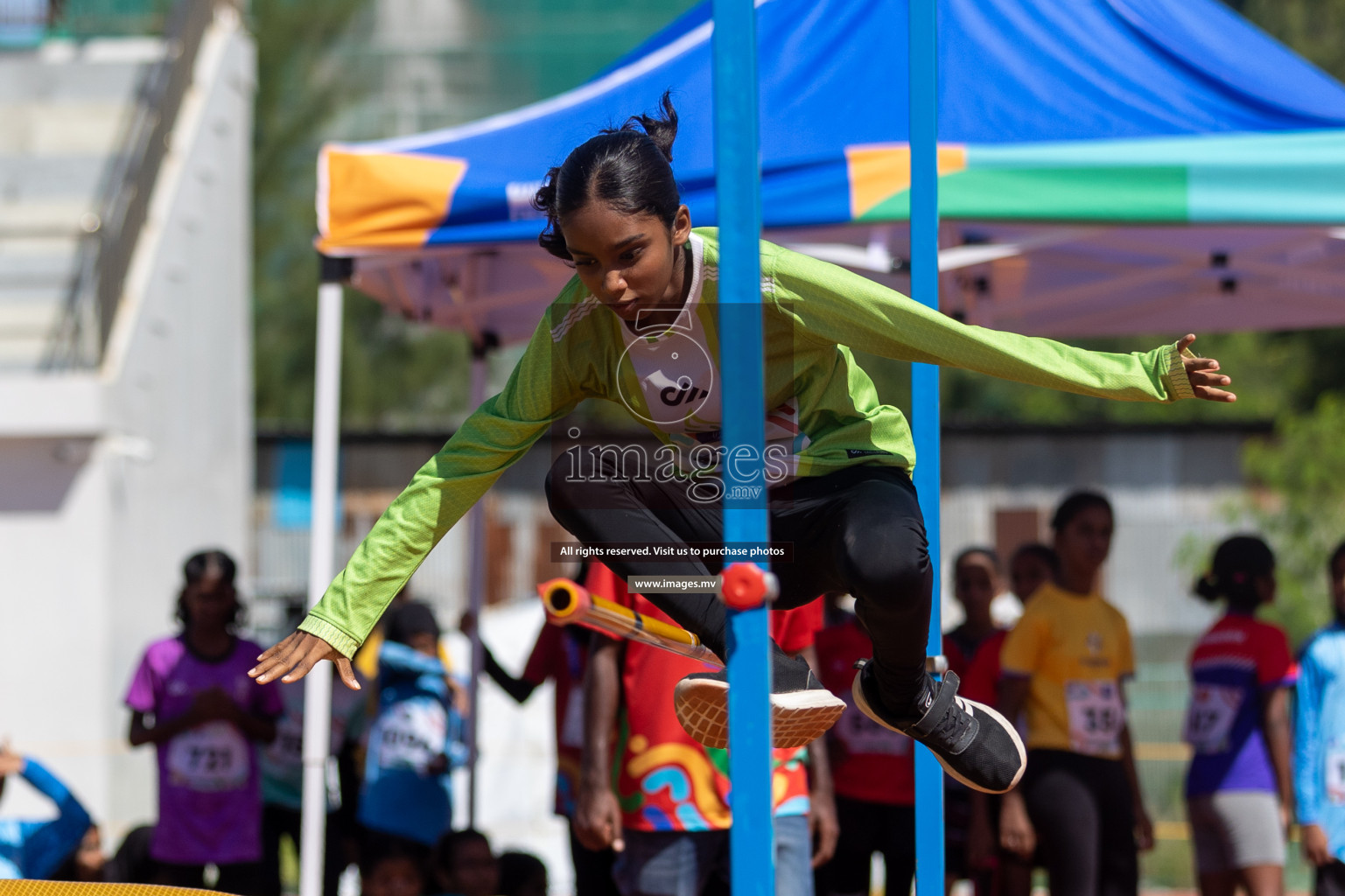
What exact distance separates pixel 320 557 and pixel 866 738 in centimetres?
168

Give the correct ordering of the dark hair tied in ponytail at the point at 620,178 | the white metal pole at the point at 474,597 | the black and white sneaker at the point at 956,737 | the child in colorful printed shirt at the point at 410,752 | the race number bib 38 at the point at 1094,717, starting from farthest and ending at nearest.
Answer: the white metal pole at the point at 474,597
the child in colorful printed shirt at the point at 410,752
the race number bib 38 at the point at 1094,717
the black and white sneaker at the point at 956,737
the dark hair tied in ponytail at the point at 620,178

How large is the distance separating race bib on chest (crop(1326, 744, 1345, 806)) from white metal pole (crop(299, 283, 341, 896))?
2.74m

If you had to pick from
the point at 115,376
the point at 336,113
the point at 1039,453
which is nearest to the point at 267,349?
the point at 336,113

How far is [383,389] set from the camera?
961 inches

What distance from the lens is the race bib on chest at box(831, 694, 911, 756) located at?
4316 millimetres

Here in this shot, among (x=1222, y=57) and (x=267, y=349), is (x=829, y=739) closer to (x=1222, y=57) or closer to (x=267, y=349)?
(x=1222, y=57)

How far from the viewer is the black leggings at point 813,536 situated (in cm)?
211

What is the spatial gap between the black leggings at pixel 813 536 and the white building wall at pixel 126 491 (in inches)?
213

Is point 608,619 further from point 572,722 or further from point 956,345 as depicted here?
point 572,722

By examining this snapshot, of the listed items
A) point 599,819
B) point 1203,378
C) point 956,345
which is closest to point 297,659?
point 956,345

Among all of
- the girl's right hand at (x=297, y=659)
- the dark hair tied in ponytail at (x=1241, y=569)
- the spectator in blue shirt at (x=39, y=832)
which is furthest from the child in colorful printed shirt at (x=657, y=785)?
the spectator in blue shirt at (x=39, y=832)

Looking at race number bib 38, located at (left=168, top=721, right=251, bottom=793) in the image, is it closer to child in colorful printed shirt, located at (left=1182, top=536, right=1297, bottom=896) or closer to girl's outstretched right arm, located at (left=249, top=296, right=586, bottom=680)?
girl's outstretched right arm, located at (left=249, top=296, right=586, bottom=680)

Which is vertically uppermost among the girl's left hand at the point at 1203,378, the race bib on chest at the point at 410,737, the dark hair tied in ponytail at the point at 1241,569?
the girl's left hand at the point at 1203,378

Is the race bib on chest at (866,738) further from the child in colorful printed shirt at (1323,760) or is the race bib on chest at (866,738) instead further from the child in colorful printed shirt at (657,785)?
the child in colorful printed shirt at (1323,760)
